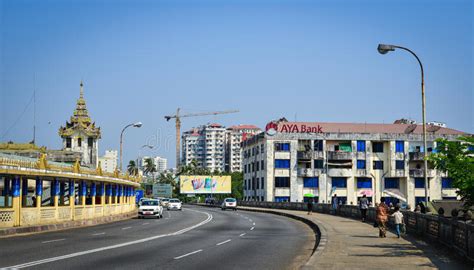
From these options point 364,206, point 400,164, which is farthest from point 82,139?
point 364,206

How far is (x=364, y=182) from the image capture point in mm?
103812

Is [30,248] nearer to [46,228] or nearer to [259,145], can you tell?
[46,228]

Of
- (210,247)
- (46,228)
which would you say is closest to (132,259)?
(210,247)

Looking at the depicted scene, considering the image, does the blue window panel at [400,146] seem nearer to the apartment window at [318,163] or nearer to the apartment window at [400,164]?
the apartment window at [400,164]

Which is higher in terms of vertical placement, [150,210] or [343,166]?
[343,166]

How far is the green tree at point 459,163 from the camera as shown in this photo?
18.6 metres

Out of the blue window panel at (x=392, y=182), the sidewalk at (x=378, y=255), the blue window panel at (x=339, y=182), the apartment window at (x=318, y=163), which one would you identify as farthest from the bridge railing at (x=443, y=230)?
the blue window panel at (x=392, y=182)

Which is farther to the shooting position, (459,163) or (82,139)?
(82,139)

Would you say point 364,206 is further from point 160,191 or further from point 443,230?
point 160,191

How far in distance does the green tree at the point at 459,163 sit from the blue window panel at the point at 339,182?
3294 inches

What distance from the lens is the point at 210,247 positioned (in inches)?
849

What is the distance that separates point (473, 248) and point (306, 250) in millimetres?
7609

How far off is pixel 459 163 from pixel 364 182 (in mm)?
86267

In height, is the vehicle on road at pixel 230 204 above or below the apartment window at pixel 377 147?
below
